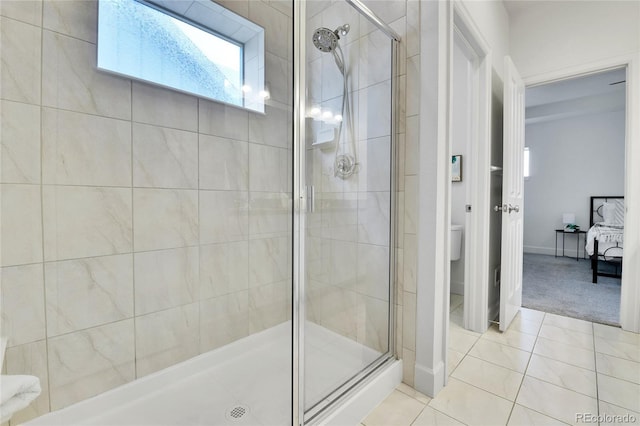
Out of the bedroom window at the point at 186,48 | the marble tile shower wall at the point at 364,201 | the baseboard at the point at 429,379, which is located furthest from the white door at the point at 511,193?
the bedroom window at the point at 186,48

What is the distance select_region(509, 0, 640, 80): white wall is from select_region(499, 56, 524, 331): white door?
14.5 inches

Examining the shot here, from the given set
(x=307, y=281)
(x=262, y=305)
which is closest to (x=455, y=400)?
(x=307, y=281)

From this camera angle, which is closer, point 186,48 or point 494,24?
point 186,48

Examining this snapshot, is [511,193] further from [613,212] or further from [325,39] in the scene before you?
[613,212]

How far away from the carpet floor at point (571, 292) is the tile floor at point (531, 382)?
13.6 inches

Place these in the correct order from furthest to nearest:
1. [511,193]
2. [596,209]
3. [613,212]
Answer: [596,209] < [613,212] < [511,193]

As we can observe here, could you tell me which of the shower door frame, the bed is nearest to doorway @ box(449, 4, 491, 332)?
the shower door frame

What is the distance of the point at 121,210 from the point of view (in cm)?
141

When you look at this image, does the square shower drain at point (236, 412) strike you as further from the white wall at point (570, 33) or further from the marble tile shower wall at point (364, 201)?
the white wall at point (570, 33)

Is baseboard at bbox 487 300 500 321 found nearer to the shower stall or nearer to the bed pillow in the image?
the shower stall

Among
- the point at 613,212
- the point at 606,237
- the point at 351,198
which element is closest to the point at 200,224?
the point at 351,198

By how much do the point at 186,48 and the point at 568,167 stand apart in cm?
639

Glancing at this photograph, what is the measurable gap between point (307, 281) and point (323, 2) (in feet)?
4.37

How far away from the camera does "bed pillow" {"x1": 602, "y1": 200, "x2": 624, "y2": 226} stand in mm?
4555
